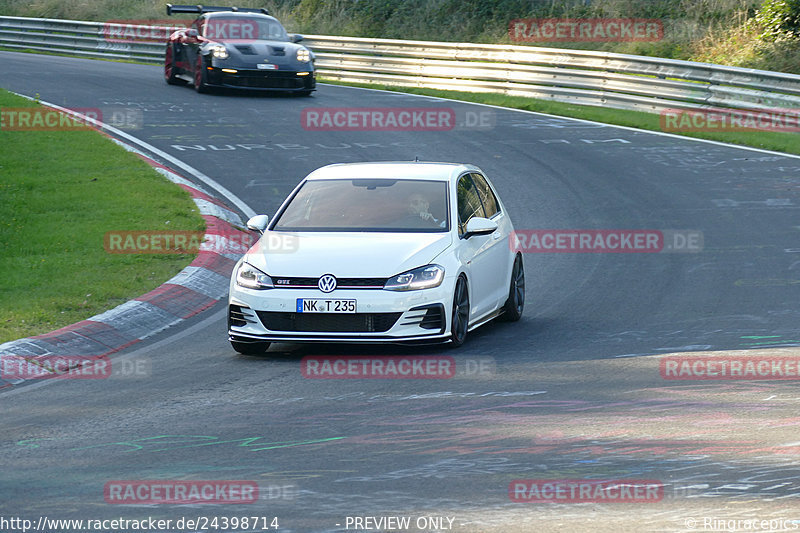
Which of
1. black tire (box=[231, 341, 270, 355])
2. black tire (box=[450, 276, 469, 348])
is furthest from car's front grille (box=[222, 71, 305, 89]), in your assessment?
black tire (box=[231, 341, 270, 355])

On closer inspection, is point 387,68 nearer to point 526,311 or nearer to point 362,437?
point 526,311

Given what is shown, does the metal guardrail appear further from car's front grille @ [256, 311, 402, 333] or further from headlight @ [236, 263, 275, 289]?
headlight @ [236, 263, 275, 289]

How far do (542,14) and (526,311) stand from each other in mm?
25591

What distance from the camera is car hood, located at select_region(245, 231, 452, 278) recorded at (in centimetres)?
957

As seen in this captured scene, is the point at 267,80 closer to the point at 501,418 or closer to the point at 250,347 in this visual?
the point at 250,347

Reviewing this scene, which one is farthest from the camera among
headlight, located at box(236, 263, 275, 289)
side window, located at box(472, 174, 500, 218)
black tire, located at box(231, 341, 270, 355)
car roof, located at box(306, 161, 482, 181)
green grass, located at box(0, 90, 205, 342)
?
side window, located at box(472, 174, 500, 218)

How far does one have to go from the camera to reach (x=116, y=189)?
16.4 meters

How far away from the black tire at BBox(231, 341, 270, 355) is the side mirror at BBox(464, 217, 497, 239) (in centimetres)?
194

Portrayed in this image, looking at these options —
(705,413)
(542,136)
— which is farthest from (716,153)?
(705,413)

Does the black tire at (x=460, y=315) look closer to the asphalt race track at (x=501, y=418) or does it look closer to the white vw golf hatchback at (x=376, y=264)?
the white vw golf hatchback at (x=376, y=264)

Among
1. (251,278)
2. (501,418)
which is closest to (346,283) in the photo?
(251,278)

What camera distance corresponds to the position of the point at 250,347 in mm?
9797

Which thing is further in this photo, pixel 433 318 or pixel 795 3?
pixel 795 3

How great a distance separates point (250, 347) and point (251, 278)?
0.55 m
